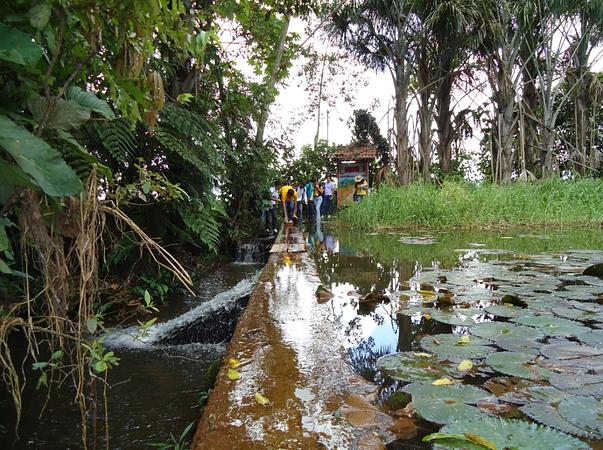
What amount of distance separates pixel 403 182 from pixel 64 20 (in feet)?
34.0

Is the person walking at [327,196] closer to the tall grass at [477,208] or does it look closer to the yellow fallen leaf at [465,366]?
the tall grass at [477,208]

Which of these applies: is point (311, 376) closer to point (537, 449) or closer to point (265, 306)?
point (537, 449)

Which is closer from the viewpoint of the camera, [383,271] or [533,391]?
[533,391]

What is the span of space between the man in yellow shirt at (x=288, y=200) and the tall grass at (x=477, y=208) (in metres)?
1.49

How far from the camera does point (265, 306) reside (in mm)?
2432

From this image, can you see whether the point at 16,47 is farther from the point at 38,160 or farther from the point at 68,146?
the point at 68,146

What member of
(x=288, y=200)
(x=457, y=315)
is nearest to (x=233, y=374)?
(x=457, y=315)

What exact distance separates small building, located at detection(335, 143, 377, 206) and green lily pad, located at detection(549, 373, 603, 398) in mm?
13930

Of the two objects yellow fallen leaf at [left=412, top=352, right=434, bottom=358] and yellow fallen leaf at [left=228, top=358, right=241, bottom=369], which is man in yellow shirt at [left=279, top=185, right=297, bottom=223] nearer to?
yellow fallen leaf at [left=412, top=352, right=434, bottom=358]

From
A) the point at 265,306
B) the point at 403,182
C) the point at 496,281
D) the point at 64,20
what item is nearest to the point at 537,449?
the point at 64,20

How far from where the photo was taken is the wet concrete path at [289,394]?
1041 millimetres

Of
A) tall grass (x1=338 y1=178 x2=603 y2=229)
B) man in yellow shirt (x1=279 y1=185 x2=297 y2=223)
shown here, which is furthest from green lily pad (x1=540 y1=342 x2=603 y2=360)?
man in yellow shirt (x1=279 y1=185 x2=297 y2=223)

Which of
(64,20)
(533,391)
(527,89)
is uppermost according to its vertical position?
(527,89)

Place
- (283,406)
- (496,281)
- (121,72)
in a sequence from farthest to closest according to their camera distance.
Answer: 1. (496,281)
2. (121,72)
3. (283,406)
